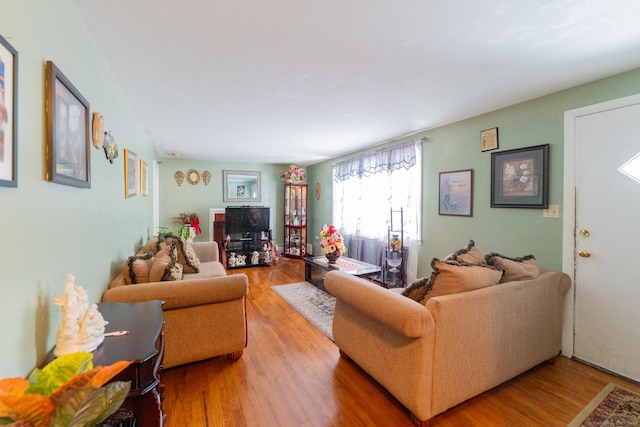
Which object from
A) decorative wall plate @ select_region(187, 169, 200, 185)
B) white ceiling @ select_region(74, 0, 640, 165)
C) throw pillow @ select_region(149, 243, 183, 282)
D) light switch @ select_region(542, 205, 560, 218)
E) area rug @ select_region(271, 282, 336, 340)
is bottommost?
area rug @ select_region(271, 282, 336, 340)

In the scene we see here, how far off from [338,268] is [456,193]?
1692 millimetres

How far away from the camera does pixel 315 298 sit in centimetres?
371

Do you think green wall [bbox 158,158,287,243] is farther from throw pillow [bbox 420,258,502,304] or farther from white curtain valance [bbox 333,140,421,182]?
throw pillow [bbox 420,258,502,304]

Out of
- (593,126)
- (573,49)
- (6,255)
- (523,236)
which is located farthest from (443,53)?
(6,255)

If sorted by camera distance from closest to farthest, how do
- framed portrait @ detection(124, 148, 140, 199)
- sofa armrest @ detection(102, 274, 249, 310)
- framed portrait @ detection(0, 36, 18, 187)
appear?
framed portrait @ detection(0, 36, 18, 187)
sofa armrest @ detection(102, 274, 249, 310)
framed portrait @ detection(124, 148, 140, 199)

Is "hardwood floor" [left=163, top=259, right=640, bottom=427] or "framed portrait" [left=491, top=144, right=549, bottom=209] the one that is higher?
"framed portrait" [left=491, top=144, right=549, bottom=209]

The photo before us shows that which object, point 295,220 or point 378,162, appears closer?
point 378,162

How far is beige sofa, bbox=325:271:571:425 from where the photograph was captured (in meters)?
1.53

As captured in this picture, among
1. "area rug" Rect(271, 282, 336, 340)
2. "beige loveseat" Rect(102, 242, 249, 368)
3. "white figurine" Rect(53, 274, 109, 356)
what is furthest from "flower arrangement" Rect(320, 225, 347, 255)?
"white figurine" Rect(53, 274, 109, 356)

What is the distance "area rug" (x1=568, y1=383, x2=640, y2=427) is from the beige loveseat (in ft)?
7.27

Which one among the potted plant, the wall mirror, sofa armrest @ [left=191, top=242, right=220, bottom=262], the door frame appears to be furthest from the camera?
the wall mirror

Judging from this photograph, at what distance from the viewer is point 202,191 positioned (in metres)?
6.03

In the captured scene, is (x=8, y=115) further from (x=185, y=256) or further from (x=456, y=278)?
(x=185, y=256)

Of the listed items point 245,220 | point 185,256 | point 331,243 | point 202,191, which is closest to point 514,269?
point 331,243
